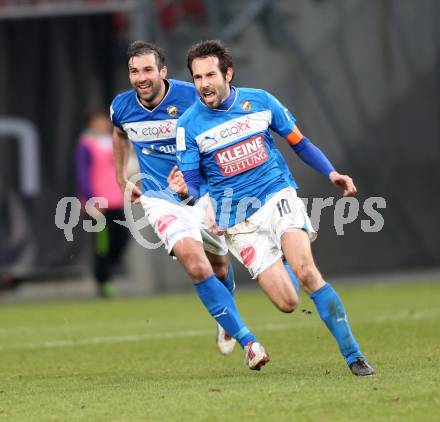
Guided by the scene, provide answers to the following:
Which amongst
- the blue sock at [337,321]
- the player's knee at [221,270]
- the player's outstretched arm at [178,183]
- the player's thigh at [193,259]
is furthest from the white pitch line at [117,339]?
the blue sock at [337,321]

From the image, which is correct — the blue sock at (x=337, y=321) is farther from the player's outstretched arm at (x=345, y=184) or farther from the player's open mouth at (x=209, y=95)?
the player's open mouth at (x=209, y=95)

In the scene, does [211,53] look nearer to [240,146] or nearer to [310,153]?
[240,146]

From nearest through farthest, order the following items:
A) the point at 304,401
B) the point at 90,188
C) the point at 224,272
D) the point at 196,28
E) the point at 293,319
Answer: the point at 304,401 < the point at 224,272 < the point at 293,319 < the point at 90,188 < the point at 196,28

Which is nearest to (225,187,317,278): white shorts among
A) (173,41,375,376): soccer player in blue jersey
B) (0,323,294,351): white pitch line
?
(173,41,375,376): soccer player in blue jersey

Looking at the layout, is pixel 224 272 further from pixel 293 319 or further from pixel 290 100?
pixel 290 100

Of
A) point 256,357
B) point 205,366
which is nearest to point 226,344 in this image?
point 205,366

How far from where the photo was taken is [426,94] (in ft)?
58.9

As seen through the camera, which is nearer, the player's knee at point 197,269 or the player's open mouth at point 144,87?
the player's knee at point 197,269

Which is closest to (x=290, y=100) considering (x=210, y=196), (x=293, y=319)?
(x=293, y=319)

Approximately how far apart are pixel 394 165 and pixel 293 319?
5.79 meters

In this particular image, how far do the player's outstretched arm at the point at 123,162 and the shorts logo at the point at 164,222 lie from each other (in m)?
0.72

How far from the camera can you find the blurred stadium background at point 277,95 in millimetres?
17297

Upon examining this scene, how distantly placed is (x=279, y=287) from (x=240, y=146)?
918mm

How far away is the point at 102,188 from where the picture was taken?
55.5 ft
